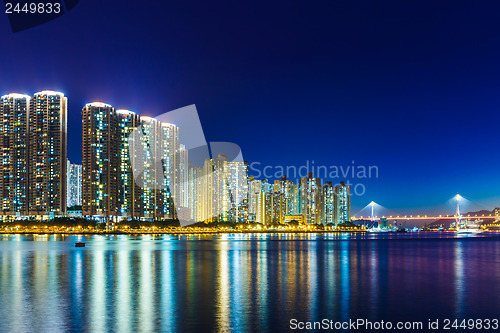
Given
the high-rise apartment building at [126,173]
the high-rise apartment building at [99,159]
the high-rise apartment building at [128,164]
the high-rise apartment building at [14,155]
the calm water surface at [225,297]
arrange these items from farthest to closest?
the high-rise apartment building at [126,173] < the high-rise apartment building at [128,164] < the high-rise apartment building at [99,159] < the high-rise apartment building at [14,155] < the calm water surface at [225,297]

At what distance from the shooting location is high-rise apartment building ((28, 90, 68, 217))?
139 m

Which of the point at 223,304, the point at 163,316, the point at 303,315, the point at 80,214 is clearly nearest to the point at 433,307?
the point at 303,315

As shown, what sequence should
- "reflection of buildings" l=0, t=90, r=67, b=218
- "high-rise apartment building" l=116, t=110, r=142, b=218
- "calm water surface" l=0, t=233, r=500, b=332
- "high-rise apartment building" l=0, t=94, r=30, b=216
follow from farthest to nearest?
1. "high-rise apartment building" l=116, t=110, r=142, b=218
2. "high-rise apartment building" l=0, t=94, r=30, b=216
3. "reflection of buildings" l=0, t=90, r=67, b=218
4. "calm water surface" l=0, t=233, r=500, b=332

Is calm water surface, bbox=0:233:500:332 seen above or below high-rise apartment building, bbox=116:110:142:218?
below

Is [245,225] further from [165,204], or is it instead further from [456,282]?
[456,282]

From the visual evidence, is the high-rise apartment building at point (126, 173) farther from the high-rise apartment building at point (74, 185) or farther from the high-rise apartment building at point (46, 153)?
the high-rise apartment building at point (74, 185)

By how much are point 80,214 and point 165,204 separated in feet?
91.2

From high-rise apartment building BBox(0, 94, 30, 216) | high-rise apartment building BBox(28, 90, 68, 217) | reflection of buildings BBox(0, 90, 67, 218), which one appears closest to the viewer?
high-rise apartment building BBox(28, 90, 68, 217)

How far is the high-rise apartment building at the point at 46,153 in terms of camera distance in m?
139

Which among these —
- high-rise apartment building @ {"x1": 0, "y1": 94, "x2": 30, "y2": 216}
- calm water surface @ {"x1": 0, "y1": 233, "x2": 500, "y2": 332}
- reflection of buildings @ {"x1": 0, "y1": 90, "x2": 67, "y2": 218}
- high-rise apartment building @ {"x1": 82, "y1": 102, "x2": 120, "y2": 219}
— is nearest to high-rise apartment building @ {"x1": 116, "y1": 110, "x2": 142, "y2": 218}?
high-rise apartment building @ {"x1": 82, "y1": 102, "x2": 120, "y2": 219}

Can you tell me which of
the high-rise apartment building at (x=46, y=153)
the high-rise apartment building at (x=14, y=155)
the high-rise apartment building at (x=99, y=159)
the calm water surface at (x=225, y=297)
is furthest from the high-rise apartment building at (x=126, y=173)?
the calm water surface at (x=225, y=297)

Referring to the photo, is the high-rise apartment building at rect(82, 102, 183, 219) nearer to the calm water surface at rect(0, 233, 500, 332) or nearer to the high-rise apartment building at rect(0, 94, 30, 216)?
the high-rise apartment building at rect(0, 94, 30, 216)

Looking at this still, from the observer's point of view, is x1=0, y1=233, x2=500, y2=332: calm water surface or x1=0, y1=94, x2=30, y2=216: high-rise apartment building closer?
x1=0, y1=233, x2=500, y2=332: calm water surface

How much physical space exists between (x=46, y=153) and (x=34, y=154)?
398 cm
